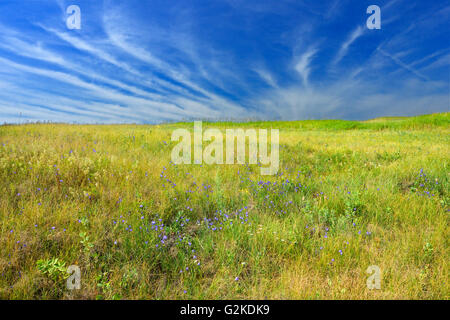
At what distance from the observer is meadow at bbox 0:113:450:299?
2.40 m

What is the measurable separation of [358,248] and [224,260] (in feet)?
5.74

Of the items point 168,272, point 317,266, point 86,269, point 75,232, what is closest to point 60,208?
point 75,232

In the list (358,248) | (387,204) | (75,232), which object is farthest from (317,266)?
(75,232)

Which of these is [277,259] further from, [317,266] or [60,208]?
[60,208]

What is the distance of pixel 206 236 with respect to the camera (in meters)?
3.18

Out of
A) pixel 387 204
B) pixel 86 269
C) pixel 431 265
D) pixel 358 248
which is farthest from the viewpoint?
pixel 387 204

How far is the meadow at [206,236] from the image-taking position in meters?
2.40

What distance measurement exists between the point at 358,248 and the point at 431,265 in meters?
0.79

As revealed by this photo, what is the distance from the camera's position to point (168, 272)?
106 inches

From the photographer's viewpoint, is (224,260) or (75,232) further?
(75,232)
